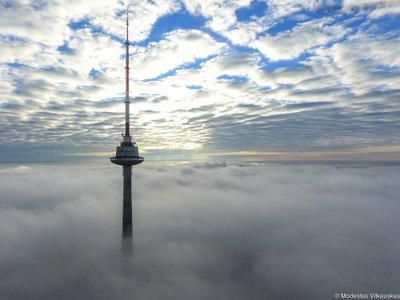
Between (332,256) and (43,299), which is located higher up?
(43,299)

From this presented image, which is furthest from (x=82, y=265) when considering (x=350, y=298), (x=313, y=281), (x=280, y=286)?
(x=350, y=298)

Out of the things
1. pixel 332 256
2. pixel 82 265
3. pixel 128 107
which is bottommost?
pixel 332 256

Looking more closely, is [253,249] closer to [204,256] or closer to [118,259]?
[204,256]

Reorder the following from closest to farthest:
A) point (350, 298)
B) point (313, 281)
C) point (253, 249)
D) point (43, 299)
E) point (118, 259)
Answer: point (43, 299)
point (350, 298)
point (313, 281)
point (118, 259)
point (253, 249)

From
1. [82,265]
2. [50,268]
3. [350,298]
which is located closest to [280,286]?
[350,298]

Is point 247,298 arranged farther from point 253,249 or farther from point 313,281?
point 253,249

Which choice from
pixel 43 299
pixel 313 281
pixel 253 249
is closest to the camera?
pixel 43 299

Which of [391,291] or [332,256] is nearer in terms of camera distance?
[391,291]

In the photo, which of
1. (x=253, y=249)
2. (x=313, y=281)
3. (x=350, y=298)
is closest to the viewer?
(x=350, y=298)

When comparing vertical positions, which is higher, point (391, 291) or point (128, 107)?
point (128, 107)
